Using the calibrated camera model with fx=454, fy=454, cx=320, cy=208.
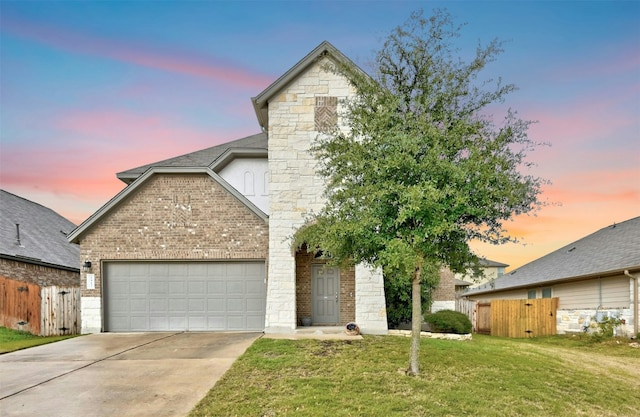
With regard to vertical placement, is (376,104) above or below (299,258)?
above

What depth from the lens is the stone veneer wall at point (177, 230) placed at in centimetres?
1584

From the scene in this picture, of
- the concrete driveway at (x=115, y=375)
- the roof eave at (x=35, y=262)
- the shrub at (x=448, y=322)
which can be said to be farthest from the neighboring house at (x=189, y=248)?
the shrub at (x=448, y=322)

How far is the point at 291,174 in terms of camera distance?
15.1 m

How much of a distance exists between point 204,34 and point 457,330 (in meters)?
15.3

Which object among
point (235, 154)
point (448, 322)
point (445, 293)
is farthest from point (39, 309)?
point (445, 293)

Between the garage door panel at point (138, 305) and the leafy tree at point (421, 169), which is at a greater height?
the leafy tree at point (421, 169)

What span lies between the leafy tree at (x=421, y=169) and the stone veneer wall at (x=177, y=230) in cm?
633

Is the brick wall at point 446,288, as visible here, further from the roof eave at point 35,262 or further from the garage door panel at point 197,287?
the roof eave at point 35,262

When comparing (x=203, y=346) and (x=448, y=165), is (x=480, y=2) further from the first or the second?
(x=203, y=346)

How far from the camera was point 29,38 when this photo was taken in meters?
15.3

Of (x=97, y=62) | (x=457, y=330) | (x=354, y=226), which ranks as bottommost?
(x=457, y=330)

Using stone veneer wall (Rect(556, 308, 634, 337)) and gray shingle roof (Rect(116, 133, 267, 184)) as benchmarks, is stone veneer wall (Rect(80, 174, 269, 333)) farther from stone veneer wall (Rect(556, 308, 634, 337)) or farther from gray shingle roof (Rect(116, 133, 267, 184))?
stone veneer wall (Rect(556, 308, 634, 337))

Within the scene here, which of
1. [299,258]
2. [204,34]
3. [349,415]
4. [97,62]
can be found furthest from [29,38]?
[349,415]

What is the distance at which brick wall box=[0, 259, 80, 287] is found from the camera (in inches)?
730
